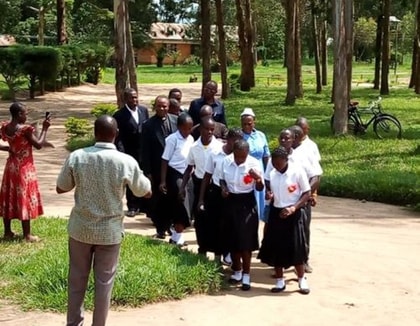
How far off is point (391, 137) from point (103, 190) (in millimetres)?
14232

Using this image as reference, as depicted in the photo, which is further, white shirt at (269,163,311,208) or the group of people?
white shirt at (269,163,311,208)

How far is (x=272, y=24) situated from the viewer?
72625 mm

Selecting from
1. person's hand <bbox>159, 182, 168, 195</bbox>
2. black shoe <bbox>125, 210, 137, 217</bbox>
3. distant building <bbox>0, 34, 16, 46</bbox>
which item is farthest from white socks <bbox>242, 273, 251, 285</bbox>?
distant building <bbox>0, 34, 16, 46</bbox>

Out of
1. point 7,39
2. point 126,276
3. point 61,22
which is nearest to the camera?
point 126,276

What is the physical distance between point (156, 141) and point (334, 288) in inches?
115

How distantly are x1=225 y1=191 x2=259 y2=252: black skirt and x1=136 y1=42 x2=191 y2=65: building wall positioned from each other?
67.1m

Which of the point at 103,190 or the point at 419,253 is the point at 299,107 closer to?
the point at 419,253

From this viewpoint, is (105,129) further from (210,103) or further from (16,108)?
(210,103)

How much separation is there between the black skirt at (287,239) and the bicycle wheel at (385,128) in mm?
11793

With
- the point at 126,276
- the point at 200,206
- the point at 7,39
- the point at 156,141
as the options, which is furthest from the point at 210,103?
the point at 7,39

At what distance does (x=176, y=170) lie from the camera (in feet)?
27.9

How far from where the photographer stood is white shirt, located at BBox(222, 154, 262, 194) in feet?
23.2

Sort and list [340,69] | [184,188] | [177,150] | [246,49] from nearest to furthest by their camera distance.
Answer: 1. [184,188]
2. [177,150]
3. [340,69]
4. [246,49]

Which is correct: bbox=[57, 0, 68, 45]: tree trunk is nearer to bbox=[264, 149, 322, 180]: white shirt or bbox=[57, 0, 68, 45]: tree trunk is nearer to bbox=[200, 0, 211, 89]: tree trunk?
bbox=[200, 0, 211, 89]: tree trunk
